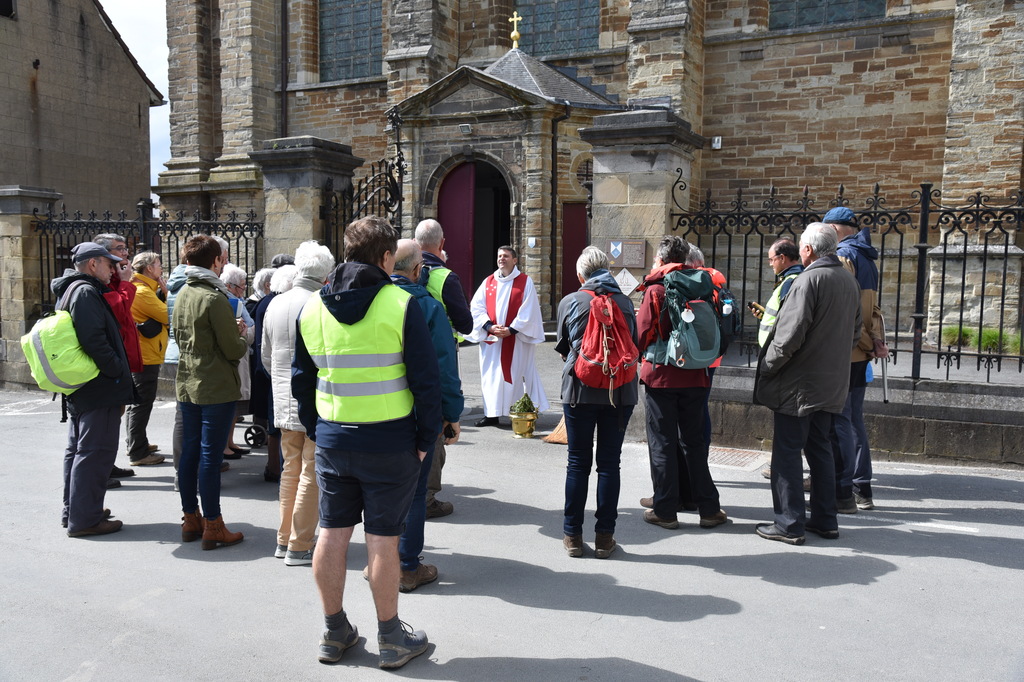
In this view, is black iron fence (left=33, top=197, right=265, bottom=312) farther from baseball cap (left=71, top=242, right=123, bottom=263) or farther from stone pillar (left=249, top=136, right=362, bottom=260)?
baseball cap (left=71, top=242, right=123, bottom=263)

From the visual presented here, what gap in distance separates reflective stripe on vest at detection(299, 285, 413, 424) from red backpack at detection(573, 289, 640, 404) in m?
1.44

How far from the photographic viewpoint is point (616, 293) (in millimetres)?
4758

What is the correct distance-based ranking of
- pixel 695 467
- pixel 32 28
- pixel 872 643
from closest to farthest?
pixel 872 643 → pixel 695 467 → pixel 32 28

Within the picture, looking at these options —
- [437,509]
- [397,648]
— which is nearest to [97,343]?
[437,509]

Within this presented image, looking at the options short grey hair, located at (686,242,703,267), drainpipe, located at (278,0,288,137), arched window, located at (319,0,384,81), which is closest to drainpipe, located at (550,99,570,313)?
arched window, located at (319,0,384,81)

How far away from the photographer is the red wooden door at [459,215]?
52.6 feet

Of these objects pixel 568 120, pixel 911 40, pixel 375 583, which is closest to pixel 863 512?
pixel 375 583

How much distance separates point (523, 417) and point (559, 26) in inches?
501

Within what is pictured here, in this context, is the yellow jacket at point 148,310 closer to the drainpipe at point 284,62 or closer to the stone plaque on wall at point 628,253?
the stone plaque on wall at point 628,253

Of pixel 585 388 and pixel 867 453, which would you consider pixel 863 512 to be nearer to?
pixel 867 453

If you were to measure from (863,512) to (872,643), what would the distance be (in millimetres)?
2108

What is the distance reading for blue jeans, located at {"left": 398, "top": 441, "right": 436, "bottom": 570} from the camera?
13.6 feet

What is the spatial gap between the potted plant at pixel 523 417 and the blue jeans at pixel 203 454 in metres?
3.36

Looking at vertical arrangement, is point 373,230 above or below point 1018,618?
above
